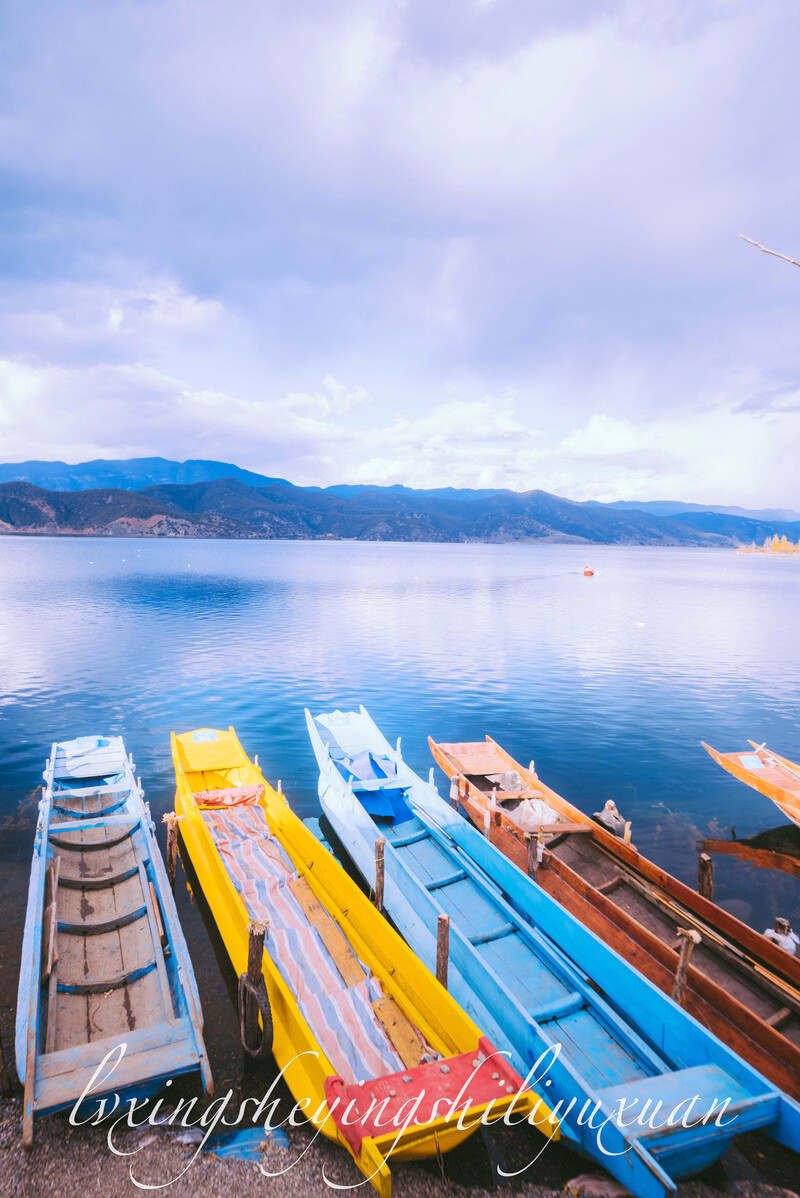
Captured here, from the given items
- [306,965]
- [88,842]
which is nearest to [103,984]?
[306,965]

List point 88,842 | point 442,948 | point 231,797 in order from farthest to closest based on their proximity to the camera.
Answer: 1. point 231,797
2. point 88,842
3. point 442,948

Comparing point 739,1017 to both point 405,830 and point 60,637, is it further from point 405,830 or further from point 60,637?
point 60,637

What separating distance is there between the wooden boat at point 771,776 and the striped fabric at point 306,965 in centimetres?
1504

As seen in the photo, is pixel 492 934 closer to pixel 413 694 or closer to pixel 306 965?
pixel 306 965

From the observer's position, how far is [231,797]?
15.7 m

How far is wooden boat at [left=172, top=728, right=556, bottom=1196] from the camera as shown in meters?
6.47

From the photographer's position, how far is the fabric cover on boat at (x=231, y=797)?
15.4 meters

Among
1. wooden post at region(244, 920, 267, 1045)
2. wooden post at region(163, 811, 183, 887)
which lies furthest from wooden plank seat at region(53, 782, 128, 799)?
wooden post at region(244, 920, 267, 1045)

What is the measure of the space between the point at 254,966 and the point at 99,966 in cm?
331

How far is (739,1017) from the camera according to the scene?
28.5 ft

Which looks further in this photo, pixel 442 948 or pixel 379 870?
pixel 379 870

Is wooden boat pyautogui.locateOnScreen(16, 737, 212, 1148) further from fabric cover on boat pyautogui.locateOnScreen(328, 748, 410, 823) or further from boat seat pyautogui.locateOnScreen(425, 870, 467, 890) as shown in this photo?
fabric cover on boat pyautogui.locateOnScreen(328, 748, 410, 823)

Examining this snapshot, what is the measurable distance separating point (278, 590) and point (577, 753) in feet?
218

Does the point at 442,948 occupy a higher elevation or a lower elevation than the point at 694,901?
higher
